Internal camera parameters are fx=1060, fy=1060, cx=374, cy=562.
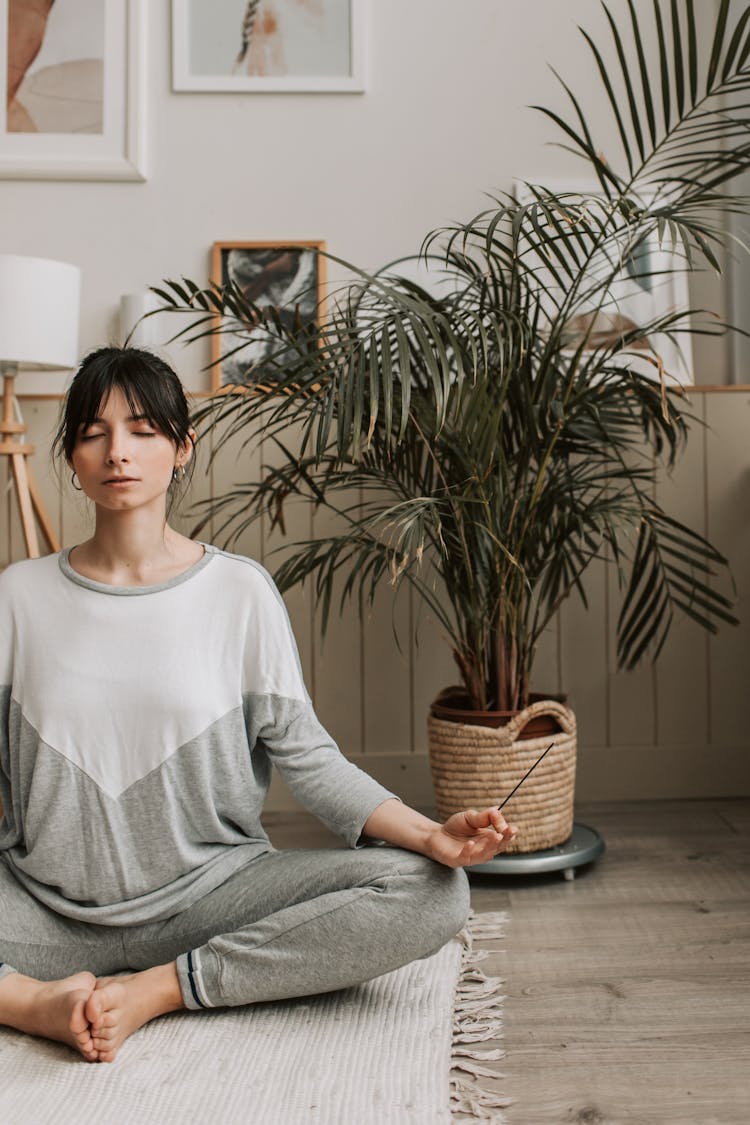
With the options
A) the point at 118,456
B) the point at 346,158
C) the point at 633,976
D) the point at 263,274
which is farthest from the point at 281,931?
the point at 346,158

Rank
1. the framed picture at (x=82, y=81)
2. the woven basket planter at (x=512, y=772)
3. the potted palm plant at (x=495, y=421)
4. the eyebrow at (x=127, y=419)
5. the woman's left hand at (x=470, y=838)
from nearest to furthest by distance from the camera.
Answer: the woman's left hand at (x=470, y=838) < the eyebrow at (x=127, y=419) < the potted palm plant at (x=495, y=421) < the woven basket planter at (x=512, y=772) < the framed picture at (x=82, y=81)

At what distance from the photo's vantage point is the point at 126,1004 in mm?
1292

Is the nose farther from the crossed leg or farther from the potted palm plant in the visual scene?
the crossed leg

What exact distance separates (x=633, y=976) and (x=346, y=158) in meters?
1.84

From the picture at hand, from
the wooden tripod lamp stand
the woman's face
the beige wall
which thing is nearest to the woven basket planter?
the beige wall

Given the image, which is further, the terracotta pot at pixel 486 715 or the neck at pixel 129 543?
the terracotta pot at pixel 486 715

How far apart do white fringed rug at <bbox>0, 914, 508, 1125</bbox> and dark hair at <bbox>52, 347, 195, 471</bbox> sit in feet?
2.52

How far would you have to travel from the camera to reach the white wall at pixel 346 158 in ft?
8.02

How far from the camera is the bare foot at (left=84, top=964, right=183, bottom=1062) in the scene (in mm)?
1260

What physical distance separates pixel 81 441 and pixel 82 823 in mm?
509

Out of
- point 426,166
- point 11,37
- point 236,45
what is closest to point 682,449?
point 426,166

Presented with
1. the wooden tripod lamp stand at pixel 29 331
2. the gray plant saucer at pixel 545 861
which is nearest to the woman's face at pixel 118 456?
the wooden tripod lamp stand at pixel 29 331

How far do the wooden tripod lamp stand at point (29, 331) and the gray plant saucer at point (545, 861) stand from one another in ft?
3.66

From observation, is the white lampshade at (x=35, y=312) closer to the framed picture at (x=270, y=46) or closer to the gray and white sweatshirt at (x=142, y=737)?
the framed picture at (x=270, y=46)
